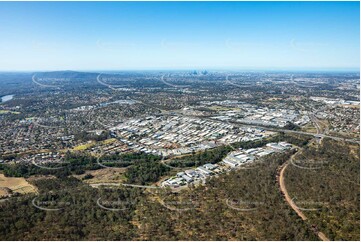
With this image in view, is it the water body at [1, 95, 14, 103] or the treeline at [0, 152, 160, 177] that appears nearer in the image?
the treeline at [0, 152, 160, 177]

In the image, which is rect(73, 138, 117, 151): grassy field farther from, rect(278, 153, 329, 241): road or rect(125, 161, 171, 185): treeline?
rect(278, 153, 329, 241): road

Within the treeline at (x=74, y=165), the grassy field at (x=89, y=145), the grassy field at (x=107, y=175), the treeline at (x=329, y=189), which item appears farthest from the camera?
the grassy field at (x=89, y=145)

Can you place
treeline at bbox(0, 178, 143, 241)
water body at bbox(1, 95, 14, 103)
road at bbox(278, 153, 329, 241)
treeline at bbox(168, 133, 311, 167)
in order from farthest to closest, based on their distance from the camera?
water body at bbox(1, 95, 14, 103)
treeline at bbox(168, 133, 311, 167)
treeline at bbox(0, 178, 143, 241)
road at bbox(278, 153, 329, 241)

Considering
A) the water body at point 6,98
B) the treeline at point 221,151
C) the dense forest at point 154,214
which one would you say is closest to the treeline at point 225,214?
the dense forest at point 154,214

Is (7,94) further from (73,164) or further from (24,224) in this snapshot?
(24,224)

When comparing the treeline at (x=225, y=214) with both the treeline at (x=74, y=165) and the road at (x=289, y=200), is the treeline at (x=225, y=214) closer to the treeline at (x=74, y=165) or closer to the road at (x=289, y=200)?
the road at (x=289, y=200)

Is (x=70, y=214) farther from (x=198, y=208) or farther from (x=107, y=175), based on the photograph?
(x=198, y=208)

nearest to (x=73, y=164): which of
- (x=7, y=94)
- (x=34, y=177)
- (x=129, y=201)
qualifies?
(x=34, y=177)

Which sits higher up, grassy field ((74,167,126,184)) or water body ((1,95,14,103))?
water body ((1,95,14,103))

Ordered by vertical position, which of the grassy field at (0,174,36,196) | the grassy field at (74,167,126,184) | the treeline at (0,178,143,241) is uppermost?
the treeline at (0,178,143,241)

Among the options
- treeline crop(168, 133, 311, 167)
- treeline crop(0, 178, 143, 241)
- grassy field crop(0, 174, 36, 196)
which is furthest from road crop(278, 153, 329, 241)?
grassy field crop(0, 174, 36, 196)
